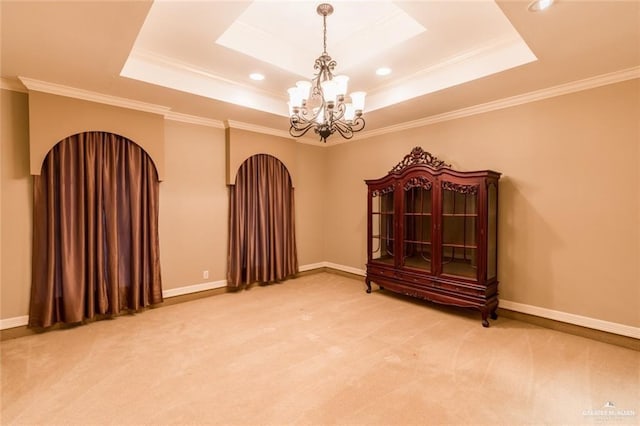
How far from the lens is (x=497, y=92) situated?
327cm

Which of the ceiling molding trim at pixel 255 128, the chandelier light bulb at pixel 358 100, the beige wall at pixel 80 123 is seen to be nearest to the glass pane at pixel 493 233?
the chandelier light bulb at pixel 358 100

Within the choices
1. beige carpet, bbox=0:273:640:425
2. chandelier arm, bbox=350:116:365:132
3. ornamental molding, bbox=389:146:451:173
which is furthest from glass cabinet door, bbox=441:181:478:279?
chandelier arm, bbox=350:116:365:132

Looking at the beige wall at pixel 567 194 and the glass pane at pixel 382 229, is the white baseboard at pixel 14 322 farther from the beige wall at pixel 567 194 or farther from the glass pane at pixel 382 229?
the beige wall at pixel 567 194

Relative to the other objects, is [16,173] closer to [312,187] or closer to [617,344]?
[312,187]

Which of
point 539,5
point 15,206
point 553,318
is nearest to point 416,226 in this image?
point 553,318

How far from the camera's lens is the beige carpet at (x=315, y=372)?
1902 millimetres

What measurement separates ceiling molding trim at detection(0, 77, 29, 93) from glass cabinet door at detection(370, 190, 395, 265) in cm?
416

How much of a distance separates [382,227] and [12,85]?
4524 mm

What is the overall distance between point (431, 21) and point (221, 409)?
3.29 metres

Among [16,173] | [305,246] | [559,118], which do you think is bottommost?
[305,246]

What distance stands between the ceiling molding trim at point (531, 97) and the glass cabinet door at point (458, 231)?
102cm

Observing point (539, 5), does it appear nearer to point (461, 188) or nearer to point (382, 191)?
point (461, 188)

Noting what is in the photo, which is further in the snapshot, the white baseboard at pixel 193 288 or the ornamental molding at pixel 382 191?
the ornamental molding at pixel 382 191

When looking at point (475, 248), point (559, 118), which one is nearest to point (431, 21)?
point (559, 118)
